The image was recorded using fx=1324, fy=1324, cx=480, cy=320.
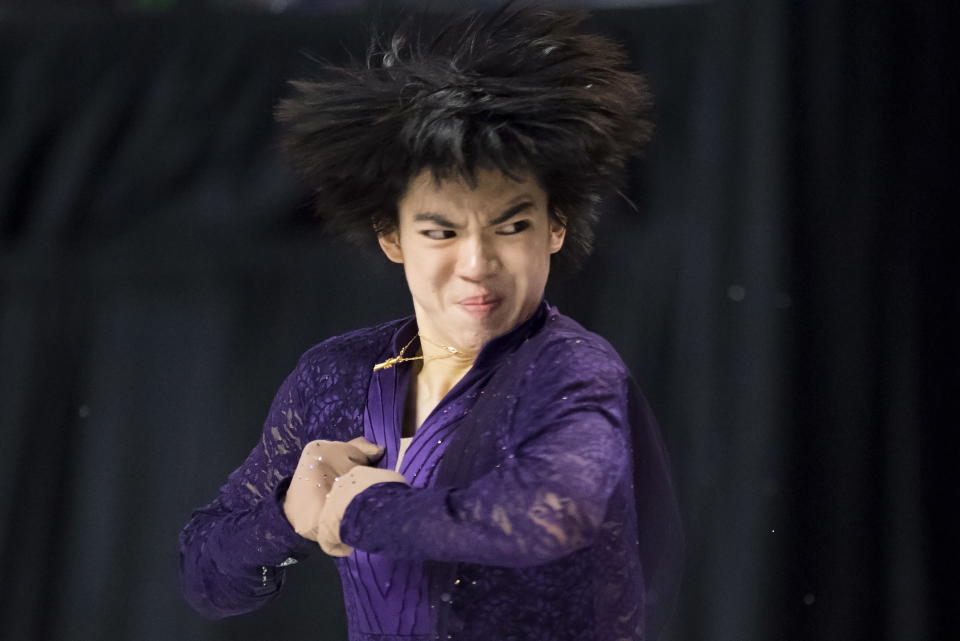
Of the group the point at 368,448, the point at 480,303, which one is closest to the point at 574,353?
the point at 480,303

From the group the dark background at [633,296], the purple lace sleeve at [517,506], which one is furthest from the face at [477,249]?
the dark background at [633,296]

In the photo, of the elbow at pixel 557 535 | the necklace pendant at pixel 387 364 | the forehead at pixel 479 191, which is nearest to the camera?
the elbow at pixel 557 535

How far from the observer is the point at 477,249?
1074mm

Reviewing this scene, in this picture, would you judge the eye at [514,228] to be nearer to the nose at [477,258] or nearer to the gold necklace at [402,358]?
the nose at [477,258]

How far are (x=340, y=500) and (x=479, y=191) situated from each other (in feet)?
0.89

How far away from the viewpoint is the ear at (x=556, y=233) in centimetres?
114

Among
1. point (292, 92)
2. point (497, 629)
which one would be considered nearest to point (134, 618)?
point (292, 92)

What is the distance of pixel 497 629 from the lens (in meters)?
1.08

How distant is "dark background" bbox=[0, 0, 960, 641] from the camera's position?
1.52 metres

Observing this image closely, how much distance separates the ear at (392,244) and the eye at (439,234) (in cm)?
7

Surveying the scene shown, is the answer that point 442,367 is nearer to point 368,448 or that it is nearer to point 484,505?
point 368,448

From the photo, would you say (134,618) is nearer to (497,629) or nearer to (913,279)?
(497,629)

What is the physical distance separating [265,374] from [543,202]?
76 cm

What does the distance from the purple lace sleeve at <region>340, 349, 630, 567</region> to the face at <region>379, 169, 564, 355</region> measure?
4.6 inches
